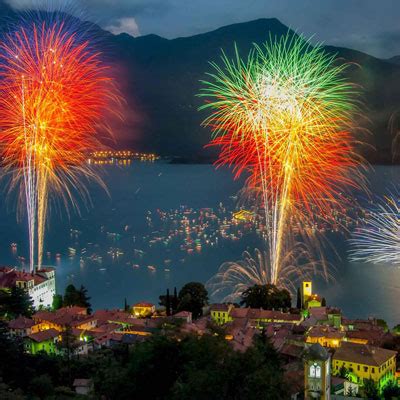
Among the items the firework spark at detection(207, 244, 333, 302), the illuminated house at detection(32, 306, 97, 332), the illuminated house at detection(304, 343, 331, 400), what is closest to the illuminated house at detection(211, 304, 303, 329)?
the illuminated house at detection(32, 306, 97, 332)

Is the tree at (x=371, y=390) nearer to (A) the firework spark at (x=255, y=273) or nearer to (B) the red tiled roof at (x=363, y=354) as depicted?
(B) the red tiled roof at (x=363, y=354)

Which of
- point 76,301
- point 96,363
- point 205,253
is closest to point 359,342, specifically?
point 96,363

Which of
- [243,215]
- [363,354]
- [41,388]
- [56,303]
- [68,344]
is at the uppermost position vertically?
[243,215]

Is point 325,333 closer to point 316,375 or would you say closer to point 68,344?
point 316,375

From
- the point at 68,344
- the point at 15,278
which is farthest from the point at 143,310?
the point at 68,344

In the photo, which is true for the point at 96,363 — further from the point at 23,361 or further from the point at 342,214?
the point at 342,214
